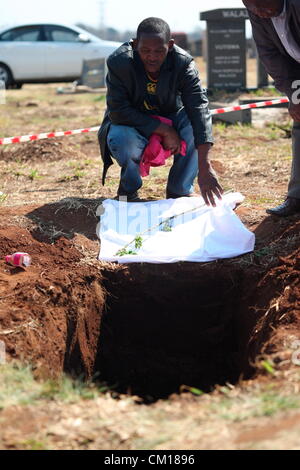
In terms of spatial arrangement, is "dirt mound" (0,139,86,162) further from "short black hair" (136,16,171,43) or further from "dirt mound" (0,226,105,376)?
"short black hair" (136,16,171,43)

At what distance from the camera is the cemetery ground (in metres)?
3.36

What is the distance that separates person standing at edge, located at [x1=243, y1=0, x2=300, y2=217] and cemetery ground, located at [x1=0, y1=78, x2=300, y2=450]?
1.09 ft

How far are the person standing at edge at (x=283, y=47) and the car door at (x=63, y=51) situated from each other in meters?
12.9

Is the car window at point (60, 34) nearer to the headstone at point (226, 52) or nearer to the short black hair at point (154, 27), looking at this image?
the headstone at point (226, 52)

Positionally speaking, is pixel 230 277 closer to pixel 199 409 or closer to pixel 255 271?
pixel 255 271

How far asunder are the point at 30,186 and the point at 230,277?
291 centimetres

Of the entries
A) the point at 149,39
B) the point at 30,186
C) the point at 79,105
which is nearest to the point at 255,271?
the point at 149,39

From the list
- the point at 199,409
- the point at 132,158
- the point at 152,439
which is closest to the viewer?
the point at 152,439

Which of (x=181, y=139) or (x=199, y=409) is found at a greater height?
(x=181, y=139)

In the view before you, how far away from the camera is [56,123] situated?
39.5 feet

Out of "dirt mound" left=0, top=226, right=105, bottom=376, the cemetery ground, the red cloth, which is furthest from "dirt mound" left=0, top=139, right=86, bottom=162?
"dirt mound" left=0, top=226, right=105, bottom=376

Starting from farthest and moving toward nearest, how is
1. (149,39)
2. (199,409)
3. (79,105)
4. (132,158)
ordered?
(79,105) < (132,158) < (149,39) < (199,409)

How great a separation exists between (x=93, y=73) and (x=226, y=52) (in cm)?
479

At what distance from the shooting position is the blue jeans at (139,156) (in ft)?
20.5
